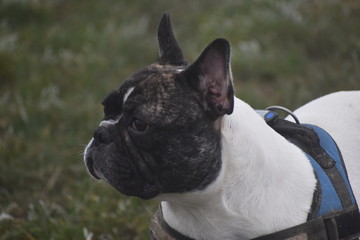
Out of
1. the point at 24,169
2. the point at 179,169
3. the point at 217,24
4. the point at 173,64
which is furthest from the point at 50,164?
the point at 217,24

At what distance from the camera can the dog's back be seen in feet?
9.08

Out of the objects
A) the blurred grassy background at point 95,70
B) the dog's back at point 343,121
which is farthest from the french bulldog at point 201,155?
the blurred grassy background at point 95,70

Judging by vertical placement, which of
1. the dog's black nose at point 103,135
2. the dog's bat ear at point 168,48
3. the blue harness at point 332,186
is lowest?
the blue harness at point 332,186

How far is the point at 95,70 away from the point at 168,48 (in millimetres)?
3304

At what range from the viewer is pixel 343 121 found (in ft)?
9.59

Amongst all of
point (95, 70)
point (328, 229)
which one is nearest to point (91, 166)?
point (328, 229)

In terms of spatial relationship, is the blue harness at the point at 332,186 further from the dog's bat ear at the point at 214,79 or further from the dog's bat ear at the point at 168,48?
the dog's bat ear at the point at 168,48

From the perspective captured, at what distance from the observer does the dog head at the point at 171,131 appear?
7.45ft

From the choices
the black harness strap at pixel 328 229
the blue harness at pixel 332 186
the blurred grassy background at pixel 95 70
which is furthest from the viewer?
the blurred grassy background at pixel 95 70

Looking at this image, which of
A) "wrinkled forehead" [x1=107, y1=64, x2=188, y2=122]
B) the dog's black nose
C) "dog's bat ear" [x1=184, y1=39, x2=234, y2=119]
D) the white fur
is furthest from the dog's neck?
the dog's black nose

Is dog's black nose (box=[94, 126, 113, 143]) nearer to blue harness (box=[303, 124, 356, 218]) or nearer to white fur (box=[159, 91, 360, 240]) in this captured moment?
white fur (box=[159, 91, 360, 240])

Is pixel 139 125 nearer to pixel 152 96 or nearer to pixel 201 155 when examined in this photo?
pixel 152 96

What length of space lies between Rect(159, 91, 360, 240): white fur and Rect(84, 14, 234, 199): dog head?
0.25ft

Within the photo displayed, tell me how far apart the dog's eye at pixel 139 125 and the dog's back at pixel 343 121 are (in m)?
1.16
